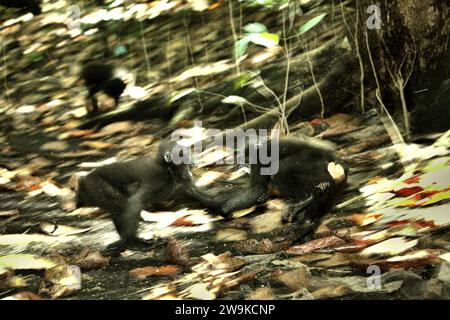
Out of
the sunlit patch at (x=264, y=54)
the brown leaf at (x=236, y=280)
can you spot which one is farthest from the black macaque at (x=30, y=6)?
the brown leaf at (x=236, y=280)

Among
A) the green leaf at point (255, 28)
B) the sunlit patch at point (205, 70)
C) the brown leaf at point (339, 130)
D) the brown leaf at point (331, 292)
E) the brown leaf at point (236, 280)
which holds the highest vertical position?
A: the green leaf at point (255, 28)

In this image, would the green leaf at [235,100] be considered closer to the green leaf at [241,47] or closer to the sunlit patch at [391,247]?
the green leaf at [241,47]

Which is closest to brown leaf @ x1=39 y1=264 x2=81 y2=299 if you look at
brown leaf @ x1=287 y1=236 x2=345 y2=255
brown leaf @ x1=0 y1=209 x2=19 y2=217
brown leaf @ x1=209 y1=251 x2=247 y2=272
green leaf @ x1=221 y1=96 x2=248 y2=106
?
brown leaf @ x1=0 y1=209 x2=19 y2=217

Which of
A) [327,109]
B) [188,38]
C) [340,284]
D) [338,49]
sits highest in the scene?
[188,38]

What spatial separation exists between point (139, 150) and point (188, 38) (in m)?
0.68

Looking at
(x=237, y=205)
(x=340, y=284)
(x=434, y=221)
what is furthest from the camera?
(x=237, y=205)

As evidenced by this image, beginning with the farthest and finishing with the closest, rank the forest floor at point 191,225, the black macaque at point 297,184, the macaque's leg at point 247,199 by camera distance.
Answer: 1. the macaque's leg at point 247,199
2. the black macaque at point 297,184
3. the forest floor at point 191,225

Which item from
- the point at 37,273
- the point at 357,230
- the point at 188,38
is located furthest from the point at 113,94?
the point at 357,230

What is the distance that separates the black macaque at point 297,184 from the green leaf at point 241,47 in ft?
1.68

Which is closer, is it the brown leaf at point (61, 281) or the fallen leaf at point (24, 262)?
the brown leaf at point (61, 281)

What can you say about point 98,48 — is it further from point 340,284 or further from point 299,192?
point 340,284

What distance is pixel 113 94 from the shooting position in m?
3.03

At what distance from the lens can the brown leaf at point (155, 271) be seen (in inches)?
107

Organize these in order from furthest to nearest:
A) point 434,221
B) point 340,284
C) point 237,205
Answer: point 237,205 < point 434,221 < point 340,284
